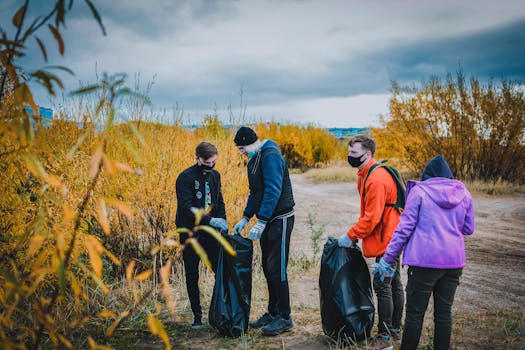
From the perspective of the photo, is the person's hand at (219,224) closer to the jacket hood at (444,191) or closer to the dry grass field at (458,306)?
the dry grass field at (458,306)

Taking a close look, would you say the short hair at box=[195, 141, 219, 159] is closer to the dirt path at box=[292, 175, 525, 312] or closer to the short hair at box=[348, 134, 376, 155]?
the short hair at box=[348, 134, 376, 155]

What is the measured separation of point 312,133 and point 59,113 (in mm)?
18706

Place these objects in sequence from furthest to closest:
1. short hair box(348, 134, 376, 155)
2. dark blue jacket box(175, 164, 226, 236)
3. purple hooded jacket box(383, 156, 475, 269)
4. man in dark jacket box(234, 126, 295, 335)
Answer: dark blue jacket box(175, 164, 226, 236) → man in dark jacket box(234, 126, 295, 335) → short hair box(348, 134, 376, 155) → purple hooded jacket box(383, 156, 475, 269)

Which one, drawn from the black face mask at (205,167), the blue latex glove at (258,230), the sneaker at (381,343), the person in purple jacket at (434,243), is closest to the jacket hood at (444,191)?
the person in purple jacket at (434,243)

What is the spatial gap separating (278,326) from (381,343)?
2.75 ft

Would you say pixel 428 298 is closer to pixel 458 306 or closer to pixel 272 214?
pixel 272 214

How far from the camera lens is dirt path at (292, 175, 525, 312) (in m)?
4.31

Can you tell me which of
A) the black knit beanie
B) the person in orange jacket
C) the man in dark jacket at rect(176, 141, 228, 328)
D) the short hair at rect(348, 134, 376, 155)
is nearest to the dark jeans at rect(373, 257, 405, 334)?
the person in orange jacket

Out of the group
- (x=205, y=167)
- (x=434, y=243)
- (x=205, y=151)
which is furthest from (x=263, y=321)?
(x=434, y=243)

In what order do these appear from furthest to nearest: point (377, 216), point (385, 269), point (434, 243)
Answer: point (377, 216)
point (385, 269)
point (434, 243)

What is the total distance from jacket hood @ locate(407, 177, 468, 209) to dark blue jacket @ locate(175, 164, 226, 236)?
1808 mm

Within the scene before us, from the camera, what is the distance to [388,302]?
2.99 meters

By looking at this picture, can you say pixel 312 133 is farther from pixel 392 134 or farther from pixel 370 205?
pixel 370 205

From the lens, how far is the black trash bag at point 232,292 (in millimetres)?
3273
